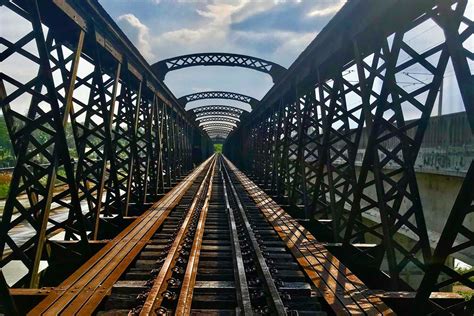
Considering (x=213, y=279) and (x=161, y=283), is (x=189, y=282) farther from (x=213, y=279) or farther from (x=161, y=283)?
(x=213, y=279)

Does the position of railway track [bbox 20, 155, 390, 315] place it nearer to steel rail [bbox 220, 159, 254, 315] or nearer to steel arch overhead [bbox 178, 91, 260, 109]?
steel rail [bbox 220, 159, 254, 315]

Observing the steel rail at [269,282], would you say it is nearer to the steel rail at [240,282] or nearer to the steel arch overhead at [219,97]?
the steel rail at [240,282]

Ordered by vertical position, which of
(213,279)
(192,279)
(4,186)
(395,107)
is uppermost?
(395,107)

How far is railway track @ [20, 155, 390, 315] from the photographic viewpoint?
366cm

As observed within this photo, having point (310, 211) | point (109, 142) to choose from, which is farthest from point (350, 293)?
point (109, 142)

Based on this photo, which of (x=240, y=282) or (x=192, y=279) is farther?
(x=192, y=279)

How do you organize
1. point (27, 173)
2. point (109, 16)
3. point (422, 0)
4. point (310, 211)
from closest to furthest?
point (422, 0)
point (27, 173)
point (109, 16)
point (310, 211)

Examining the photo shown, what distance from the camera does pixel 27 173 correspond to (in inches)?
197

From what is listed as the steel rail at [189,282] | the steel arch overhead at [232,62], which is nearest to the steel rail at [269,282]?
the steel rail at [189,282]

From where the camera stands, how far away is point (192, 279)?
4379mm

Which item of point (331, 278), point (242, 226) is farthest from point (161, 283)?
point (242, 226)

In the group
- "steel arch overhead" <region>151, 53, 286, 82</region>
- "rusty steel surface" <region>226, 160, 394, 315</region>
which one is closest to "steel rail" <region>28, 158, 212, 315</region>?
"rusty steel surface" <region>226, 160, 394, 315</region>

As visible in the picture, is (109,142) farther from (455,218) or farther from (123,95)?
(455,218)

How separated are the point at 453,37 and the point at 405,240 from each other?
905 cm
